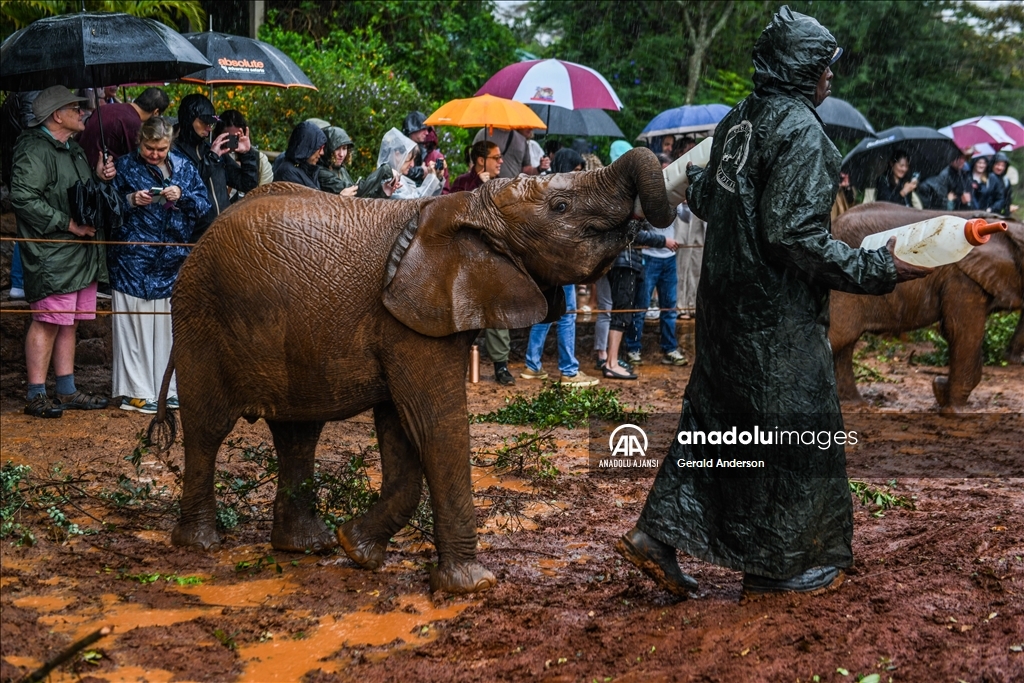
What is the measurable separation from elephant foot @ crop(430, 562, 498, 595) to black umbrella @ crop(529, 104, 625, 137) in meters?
9.32

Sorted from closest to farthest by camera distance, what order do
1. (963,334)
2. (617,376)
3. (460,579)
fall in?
1. (460,579)
2. (963,334)
3. (617,376)

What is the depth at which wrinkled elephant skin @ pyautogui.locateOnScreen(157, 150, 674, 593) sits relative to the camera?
518 cm

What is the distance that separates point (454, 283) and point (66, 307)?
4855 mm

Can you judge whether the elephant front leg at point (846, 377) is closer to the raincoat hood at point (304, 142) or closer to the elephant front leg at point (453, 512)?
the raincoat hood at point (304, 142)

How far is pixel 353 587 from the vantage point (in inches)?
218

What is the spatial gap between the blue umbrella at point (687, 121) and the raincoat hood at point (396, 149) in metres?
4.80

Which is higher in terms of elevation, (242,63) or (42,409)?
(242,63)

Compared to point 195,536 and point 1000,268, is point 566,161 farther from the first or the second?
point 195,536

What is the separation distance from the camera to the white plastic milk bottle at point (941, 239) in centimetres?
425

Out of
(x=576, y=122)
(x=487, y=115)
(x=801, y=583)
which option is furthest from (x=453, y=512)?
(x=576, y=122)

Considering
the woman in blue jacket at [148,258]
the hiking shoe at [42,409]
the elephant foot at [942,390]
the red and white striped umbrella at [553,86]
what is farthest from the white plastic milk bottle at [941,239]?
the red and white striped umbrella at [553,86]

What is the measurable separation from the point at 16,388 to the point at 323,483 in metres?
4.86

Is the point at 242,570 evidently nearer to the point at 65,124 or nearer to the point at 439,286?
the point at 439,286

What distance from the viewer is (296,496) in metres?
6.00
